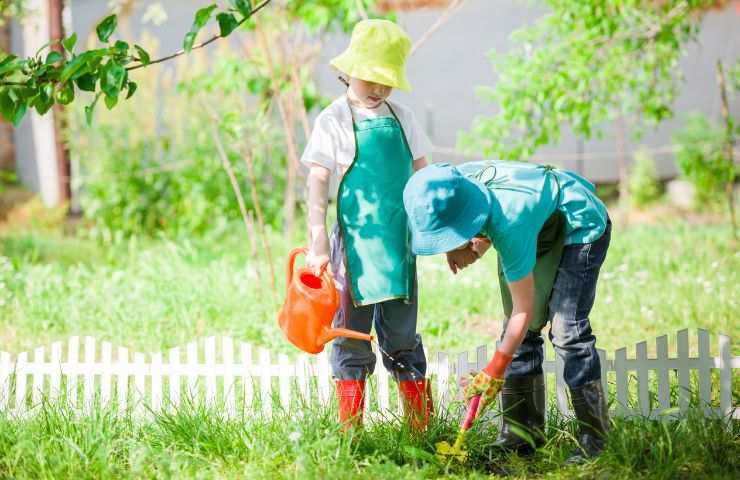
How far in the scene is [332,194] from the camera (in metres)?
9.41

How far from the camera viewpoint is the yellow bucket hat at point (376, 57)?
9.41 feet

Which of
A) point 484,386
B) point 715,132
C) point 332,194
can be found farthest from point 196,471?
point 715,132

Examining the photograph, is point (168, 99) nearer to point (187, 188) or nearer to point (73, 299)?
point (187, 188)

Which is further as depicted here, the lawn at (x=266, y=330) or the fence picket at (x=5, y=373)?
the fence picket at (x=5, y=373)

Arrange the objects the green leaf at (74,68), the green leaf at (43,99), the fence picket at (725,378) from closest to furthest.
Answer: the green leaf at (74,68), the green leaf at (43,99), the fence picket at (725,378)

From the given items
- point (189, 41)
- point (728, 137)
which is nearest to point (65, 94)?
point (189, 41)

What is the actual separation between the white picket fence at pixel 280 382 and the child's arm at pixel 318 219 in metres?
0.45

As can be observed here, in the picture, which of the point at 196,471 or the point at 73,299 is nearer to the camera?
the point at 196,471

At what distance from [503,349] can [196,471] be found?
96cm

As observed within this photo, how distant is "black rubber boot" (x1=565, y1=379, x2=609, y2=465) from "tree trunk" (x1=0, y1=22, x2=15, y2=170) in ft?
27.2

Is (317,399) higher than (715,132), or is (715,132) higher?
(715,132)

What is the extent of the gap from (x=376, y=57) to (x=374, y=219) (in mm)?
512

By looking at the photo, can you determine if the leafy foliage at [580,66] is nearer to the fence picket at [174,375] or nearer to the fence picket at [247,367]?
the fence picket at [247,367]

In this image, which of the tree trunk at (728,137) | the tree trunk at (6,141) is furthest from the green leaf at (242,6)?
the tree trunk at (6,141)
